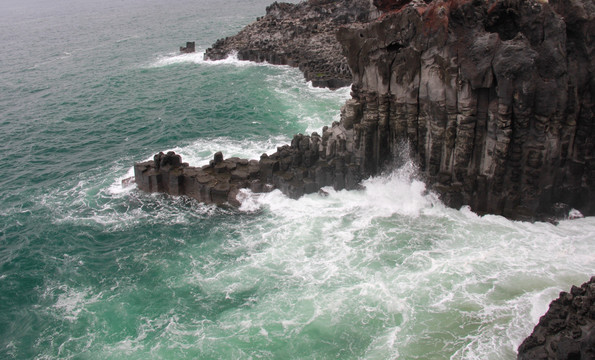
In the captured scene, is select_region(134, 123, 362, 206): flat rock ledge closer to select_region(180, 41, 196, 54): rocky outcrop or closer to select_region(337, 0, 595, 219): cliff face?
select_region(337, 0, 595, 219): cliff face

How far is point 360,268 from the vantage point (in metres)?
31.1

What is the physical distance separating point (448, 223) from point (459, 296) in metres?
7.39

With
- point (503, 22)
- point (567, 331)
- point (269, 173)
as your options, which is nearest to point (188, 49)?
point (269, 173)

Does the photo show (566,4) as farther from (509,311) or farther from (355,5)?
(355,5)

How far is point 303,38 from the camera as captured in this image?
291 ft

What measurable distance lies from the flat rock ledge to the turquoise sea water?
1.02m

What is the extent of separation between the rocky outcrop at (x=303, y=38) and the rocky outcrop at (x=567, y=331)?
2047 inches

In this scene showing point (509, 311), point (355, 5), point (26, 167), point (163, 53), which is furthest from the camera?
point (163, 53)

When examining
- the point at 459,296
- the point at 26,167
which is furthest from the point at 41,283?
the point at 459,296

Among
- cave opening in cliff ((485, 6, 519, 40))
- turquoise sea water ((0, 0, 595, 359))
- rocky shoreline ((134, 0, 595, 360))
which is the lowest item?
turquoise sea water ((0, 0, 595, 359))

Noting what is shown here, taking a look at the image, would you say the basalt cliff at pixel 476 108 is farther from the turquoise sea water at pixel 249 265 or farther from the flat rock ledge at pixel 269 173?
the turquoise sea water at pixel 249 265

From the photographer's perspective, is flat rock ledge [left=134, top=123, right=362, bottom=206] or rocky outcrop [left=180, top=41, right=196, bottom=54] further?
rocky outcrop [left=180, top=41, right=196, bottom=54]

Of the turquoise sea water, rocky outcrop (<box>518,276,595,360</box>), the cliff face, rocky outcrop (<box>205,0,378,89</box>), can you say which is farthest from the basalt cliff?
rocky outcrop (<box>205,0,378,89</box>)

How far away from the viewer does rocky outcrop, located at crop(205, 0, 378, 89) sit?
251 feet
